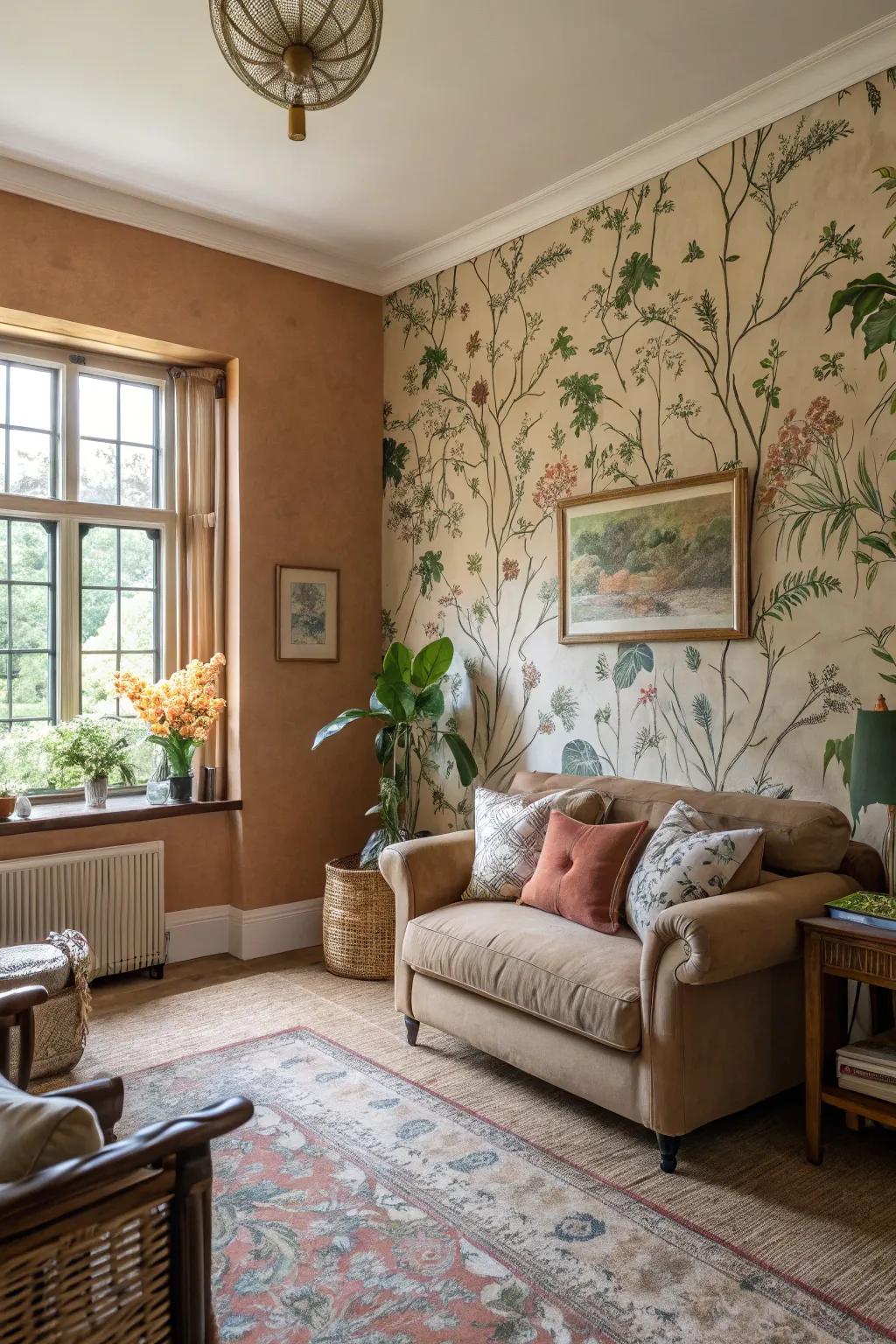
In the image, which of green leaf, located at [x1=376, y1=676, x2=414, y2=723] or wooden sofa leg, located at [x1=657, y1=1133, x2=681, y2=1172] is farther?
green leaf, located at [x1=376, y1=676, x2=414, y2=723]

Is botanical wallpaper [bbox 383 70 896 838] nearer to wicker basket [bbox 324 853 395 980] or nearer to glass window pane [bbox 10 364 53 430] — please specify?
wicker basket [bbox 324 853 395 980]

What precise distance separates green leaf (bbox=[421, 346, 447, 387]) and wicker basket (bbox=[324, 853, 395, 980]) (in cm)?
240

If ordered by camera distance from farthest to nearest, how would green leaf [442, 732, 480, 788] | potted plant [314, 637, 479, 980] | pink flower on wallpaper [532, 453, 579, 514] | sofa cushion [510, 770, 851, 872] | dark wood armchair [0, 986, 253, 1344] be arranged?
green leaf [442, 732, 480, 788] → potted plant [314, 637, 479, 980] → pink flower on wallpaper [532, 453, 579, 514] → sofa cushion [510, 770, 851, 872] → dark wood armchair [0, 986, 253, 1344]

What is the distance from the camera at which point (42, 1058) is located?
10.3 ft

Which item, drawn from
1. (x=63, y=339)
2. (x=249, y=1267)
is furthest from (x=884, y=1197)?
(x=63, y=339)

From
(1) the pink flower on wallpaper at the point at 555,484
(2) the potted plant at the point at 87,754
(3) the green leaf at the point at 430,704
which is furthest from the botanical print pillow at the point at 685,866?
(2) the potted plant at the point at 87,754

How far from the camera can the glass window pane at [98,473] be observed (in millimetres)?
4410

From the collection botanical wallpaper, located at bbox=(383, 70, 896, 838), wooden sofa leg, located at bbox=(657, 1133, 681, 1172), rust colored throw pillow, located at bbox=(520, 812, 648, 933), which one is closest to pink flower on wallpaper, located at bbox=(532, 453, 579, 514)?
botanical wallpaper, located at bbox=(383, 70, 896, 838)

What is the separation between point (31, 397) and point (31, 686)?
127 cm

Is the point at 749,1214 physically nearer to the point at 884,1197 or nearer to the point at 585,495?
the point at 884,1197

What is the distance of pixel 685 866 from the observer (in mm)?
2844

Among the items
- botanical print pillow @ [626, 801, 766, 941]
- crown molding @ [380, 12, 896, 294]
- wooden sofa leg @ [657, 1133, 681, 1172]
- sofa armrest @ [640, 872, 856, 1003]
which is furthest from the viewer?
crown molding @ [380, 12, 896, 294]

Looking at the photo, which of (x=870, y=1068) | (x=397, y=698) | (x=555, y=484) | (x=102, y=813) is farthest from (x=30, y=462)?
(x=870, y=1068)

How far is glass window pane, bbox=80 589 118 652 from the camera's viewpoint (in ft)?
14.4
